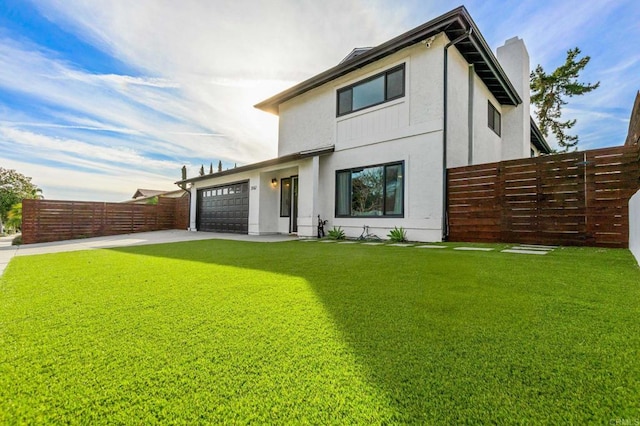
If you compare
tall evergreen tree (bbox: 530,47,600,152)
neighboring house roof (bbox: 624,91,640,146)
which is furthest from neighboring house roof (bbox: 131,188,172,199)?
neighboring house roof (bbox: 624,91,640,146)

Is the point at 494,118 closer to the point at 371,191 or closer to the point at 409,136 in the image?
the point at 409,136

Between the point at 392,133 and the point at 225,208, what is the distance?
8222mm

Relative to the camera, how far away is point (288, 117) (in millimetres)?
11289

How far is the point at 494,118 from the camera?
1052 centimetres

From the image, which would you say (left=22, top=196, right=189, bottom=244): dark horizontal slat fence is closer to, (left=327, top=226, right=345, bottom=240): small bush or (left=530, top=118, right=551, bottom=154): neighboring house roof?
(left=327, top=226, right=345, bottom=240): small bush

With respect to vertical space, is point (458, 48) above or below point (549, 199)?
above

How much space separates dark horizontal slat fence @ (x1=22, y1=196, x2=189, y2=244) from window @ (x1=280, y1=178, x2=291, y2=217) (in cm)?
677

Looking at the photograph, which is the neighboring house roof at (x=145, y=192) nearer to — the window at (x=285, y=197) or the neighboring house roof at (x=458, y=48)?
the window at (x=285, y=197)

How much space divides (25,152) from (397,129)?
59.8 ft

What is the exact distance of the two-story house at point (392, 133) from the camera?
23.5ft

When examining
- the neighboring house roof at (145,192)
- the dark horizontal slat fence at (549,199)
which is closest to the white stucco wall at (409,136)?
the dark horizontal slat fence at (549,199)

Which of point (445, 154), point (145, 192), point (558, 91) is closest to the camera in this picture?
point (445, 154)

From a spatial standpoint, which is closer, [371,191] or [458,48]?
[458,48]

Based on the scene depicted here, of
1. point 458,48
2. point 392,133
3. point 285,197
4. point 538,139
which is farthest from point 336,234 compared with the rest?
point 538,139
